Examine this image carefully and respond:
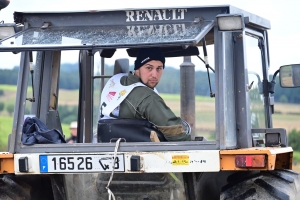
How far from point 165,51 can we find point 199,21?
3.26 feet

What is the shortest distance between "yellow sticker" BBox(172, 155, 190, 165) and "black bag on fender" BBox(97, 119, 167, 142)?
0.46m

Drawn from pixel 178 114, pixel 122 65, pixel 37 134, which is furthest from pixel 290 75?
pixel 37 134

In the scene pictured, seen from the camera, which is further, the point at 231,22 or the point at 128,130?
the point at 128,130

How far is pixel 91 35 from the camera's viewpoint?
259 inches

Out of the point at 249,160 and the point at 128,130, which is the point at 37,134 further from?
the point at 249,160

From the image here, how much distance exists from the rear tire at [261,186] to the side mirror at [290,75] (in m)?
0.97

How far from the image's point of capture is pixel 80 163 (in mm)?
6496

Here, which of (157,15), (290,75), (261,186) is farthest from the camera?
(290,75)

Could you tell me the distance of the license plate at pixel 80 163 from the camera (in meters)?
6.45

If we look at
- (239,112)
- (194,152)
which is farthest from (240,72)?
(194,152)

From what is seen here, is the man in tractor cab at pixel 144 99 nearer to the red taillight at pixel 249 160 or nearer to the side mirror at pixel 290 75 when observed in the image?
the red taillight at pixel 249 160

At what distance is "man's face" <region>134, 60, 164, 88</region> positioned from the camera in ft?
23.7

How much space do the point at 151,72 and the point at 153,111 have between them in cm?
60

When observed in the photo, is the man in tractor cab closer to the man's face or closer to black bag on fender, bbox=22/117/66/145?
the man's face
